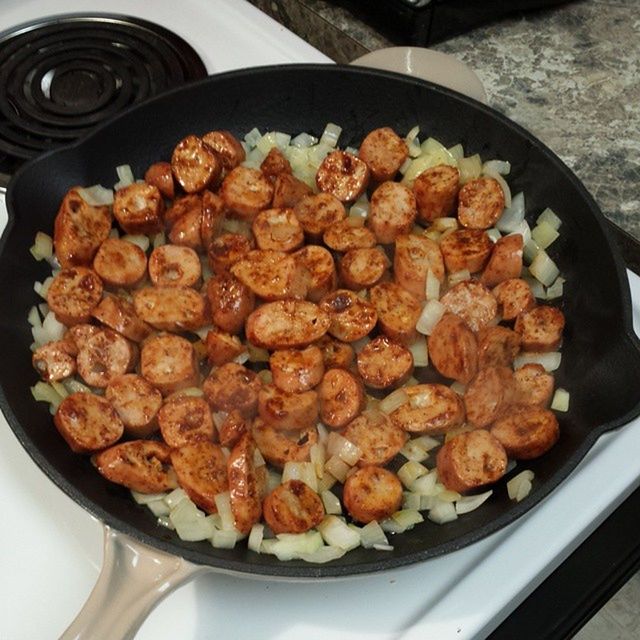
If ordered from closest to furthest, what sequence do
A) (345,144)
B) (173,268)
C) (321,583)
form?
(321,583) → (173,268) → (345,144)

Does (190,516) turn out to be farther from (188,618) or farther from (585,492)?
(585,492)

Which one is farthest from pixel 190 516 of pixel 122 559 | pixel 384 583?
pixel 384 583

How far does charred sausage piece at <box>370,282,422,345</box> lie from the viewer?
1128mm

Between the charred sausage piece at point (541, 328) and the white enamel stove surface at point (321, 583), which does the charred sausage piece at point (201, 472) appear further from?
the charred sausage piece at point (541, 328)

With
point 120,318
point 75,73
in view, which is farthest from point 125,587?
point 75,73

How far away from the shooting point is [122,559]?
2.90 feet

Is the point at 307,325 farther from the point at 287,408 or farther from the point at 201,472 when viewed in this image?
the point at 201,472

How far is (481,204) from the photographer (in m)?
1.25

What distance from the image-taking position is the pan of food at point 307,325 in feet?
3.14

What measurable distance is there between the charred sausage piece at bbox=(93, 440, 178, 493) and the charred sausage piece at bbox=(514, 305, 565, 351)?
0.50 m

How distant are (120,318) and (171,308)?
0.07m

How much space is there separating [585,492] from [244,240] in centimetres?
59

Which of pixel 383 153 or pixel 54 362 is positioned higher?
pixel 383 153

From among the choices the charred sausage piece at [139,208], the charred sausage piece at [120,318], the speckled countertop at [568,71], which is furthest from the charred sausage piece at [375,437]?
the speckled countertop at [568,71]
